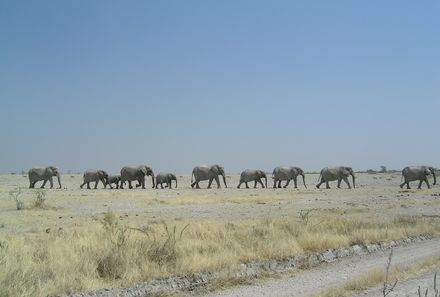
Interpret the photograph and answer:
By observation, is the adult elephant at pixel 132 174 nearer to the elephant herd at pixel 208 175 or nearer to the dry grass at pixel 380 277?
the elephant herd at pixel 208 175

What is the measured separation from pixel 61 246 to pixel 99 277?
2.50 meters

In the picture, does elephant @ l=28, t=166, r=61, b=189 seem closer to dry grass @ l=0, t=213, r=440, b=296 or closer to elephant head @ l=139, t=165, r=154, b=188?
elephant head @ l=139, t=165, r=154, b=188

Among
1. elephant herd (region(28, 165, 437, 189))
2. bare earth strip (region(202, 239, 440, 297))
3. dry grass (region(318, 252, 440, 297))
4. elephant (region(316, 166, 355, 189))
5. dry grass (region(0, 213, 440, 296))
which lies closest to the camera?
dry grass (region(0, 213, 440, 296))

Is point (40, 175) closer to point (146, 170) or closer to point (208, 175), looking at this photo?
point (146, 170)

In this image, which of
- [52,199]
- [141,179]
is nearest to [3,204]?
[52,199]

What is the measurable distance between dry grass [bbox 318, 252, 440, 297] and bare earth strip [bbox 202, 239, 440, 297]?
1.08 feet

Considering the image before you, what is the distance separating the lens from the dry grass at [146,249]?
10.9 metres

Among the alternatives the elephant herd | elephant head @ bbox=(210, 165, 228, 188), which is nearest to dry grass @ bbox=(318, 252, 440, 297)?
the elephant herd

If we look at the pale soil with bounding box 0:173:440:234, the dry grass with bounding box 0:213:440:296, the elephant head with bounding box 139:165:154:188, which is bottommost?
the dry grass with bounding box 0:213:440:296

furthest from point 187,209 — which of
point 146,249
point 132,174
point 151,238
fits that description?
point 132,174

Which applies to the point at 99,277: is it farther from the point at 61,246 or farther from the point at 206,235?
the point at 206,235

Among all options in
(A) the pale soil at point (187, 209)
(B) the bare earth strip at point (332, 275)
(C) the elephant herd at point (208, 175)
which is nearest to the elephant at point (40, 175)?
(C) the elephant herd at point (208, 175)

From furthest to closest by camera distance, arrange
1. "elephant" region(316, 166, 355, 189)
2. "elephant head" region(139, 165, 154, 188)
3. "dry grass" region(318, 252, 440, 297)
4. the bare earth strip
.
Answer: "elephant head" region(139, 165, 154, 188) → "elephant" region(316, 166, 355, 189) → the bare earth strip → "dry grass" region(318, 252, 440, 297)

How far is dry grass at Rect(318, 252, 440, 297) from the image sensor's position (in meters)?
11.6
